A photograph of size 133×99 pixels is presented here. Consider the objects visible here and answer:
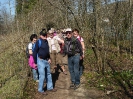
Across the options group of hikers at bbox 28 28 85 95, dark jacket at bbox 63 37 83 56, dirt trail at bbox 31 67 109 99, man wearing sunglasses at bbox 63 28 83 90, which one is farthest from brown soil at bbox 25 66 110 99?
dark jacket at bbox 63 37 83 56

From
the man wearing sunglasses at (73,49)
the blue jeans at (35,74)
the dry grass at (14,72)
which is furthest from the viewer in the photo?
the blue jeans at (35,74)

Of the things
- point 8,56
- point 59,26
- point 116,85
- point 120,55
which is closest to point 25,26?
point 8,56

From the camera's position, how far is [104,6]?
11.9 m

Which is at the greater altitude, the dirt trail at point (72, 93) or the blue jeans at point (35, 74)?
the blue jeans at point (35, 74)

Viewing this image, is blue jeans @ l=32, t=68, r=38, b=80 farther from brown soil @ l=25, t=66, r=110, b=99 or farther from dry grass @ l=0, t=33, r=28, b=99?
dry grass @ l=0, t=33, r=28, b=99

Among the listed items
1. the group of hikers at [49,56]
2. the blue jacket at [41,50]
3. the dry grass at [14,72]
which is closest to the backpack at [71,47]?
the group of hikers at [49,56]

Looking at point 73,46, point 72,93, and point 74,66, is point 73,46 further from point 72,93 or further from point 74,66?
point 72,93

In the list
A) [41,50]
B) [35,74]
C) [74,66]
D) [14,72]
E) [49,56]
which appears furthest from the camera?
[14,72]

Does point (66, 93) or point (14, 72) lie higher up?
point (14, 72)

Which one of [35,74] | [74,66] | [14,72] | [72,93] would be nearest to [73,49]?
[74,66]

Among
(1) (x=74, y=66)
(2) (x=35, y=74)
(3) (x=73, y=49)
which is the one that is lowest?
(2) (x=35, y=74)

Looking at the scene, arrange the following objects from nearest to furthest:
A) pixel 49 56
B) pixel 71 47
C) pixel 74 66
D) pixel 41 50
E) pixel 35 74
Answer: pixel 41 50 < pixel 49 56 < pixel 71 47 < pixel 74 66 < pixel 35 74

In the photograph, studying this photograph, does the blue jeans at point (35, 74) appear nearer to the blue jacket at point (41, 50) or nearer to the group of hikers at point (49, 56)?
the group of hikers at point (49, 56)

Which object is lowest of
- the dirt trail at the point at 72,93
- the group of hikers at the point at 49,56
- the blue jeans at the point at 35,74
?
the dirt trail at the point at 72,93
